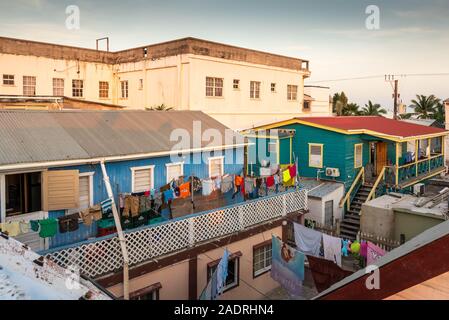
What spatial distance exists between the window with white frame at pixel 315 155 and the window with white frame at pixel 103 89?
17765mm

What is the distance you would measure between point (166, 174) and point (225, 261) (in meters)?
4.12

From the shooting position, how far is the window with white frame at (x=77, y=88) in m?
30.0

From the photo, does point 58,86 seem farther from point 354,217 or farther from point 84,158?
point 354,217

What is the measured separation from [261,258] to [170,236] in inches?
185

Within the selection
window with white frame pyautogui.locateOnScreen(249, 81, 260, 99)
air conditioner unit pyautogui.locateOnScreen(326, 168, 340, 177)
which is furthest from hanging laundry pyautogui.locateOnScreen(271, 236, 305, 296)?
window with white frame pyautogui.locateOnScreen(249, 81, 260, 99)

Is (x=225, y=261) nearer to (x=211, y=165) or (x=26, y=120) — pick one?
(x=211, y=165)

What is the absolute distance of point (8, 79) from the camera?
26.9 m

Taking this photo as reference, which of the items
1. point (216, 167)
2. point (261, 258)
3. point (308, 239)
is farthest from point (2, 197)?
point (308, 239)

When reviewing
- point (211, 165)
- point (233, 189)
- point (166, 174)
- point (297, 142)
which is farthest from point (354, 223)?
point (166, 174)

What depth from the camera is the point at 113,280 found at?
33.1 ft

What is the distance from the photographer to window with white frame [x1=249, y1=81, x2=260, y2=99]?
30142 millimetres

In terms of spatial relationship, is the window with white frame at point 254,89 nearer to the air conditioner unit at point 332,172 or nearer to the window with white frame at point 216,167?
the air conditioner unit at point 332,172

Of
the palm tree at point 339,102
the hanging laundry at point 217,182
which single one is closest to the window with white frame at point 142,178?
the hanging laundry at point 217,182

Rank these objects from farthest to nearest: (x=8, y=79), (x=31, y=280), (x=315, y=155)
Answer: (x=8, y=79) < (x=315, y=155) < (x=31, y=280)
